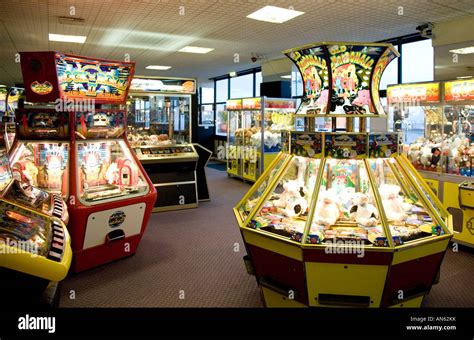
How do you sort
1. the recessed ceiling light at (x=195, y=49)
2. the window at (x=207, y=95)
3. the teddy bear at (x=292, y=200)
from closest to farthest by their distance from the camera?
the teddy bear at (x=292, y=200) → the recessed ceiling light at (x=195, y=49) → the window at (x=207, y=95)

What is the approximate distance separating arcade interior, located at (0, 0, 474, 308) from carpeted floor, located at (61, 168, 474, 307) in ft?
0.08

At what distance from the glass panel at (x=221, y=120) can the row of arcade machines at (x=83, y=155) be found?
928 cm

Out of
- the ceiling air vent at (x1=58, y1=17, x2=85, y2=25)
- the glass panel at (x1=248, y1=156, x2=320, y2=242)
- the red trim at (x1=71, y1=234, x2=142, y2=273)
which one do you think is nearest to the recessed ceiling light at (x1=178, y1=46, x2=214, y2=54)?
the ceiling air vent at (x1=58, y1=17, x2=85, y2=25)

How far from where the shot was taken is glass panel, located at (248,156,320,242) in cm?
289

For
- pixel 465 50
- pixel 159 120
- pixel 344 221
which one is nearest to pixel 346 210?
pixel 344 221

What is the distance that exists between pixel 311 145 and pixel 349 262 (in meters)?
0.83

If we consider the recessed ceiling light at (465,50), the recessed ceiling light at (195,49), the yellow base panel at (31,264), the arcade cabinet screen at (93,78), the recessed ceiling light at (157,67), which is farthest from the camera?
the recessed ceiling light at (157,67)

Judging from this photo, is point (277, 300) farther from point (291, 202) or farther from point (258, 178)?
point (258, 178)

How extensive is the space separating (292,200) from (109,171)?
2174 millimetres

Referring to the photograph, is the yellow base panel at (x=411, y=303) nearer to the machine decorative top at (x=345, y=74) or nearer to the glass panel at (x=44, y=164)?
the machine decorative top at (x=345, y=74)

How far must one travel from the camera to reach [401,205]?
3057mm

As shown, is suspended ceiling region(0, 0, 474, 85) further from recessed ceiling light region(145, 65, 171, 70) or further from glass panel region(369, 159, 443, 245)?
glass panel region(369, 159, 443, 245)

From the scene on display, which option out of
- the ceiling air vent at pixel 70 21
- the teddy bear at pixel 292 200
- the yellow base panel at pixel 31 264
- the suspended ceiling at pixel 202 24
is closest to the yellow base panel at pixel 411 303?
the teddy bear at pixel 292 200

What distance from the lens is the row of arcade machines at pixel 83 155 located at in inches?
152
